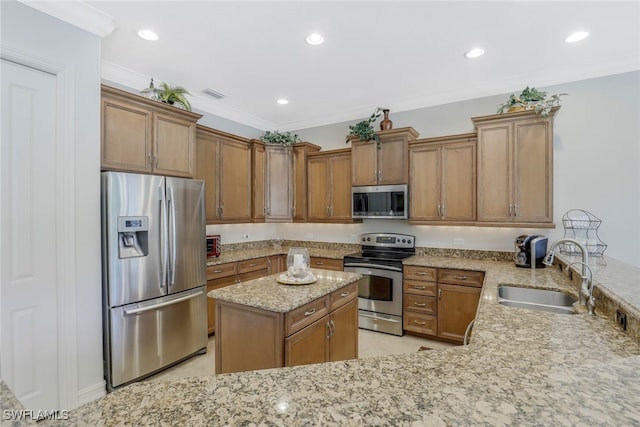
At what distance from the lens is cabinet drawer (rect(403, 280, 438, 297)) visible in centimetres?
339

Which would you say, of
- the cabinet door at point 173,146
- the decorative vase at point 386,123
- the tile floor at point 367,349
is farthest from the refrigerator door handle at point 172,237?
the decorative vase at point 386,123

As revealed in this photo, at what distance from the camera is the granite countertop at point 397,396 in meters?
0.61

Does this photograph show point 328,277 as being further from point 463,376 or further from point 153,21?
point 153,21

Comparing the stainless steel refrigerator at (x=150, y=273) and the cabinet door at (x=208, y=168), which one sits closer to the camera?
the stainless steel refrigerator at (x=150, y=273)

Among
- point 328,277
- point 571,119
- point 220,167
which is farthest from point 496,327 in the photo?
point 220,167

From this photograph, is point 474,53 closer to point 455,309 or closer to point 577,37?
point 577,37

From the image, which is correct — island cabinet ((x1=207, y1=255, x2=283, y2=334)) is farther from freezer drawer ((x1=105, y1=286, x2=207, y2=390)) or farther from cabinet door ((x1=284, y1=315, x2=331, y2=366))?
cabinet door ((x1=284, y1=315, x2=331, y2=366))

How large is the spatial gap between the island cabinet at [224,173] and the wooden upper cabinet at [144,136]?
1.26ft

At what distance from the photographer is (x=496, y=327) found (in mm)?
1459

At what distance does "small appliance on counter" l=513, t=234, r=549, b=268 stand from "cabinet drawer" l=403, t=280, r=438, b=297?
908 millimetres

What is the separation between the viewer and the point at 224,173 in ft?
12.9

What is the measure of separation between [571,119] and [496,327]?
2990 mm

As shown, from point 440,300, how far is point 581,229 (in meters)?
1.64

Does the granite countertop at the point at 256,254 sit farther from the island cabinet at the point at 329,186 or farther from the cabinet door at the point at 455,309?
the cabinet door at the point at 455,309
